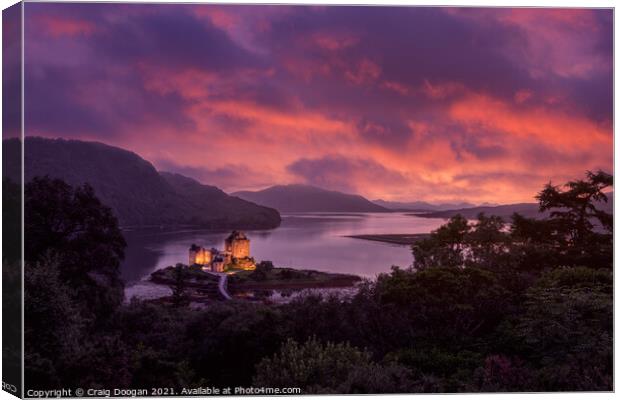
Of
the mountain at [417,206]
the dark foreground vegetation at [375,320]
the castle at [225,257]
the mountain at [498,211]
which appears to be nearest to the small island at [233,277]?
the castle at [225,257]

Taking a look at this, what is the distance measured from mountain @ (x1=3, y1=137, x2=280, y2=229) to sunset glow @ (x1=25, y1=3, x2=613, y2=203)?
0.66ft

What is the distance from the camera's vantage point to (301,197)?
11414 mm

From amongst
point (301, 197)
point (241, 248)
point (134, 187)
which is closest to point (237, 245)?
point (241, 248)

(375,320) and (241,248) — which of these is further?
(241,248)

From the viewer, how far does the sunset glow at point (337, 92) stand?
10.6 meters

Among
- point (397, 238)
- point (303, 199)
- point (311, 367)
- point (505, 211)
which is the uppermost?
point (303, 199)

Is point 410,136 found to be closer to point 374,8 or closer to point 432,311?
point 374,8

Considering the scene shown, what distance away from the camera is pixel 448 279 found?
11438 mm

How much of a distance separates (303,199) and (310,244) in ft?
2.48

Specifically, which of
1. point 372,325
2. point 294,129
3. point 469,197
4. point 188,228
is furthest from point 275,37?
point 372,325

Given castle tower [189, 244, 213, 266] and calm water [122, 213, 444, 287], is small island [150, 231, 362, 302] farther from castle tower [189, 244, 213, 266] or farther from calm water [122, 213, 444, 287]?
calm water [122, 213, 444, 287]


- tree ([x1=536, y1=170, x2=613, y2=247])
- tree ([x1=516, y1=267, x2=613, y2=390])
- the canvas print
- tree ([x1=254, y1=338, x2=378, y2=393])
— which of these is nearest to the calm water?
the canvas print

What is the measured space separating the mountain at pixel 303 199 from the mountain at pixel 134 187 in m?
0.18

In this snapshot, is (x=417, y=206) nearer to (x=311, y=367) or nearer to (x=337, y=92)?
(x=337, y=92)
